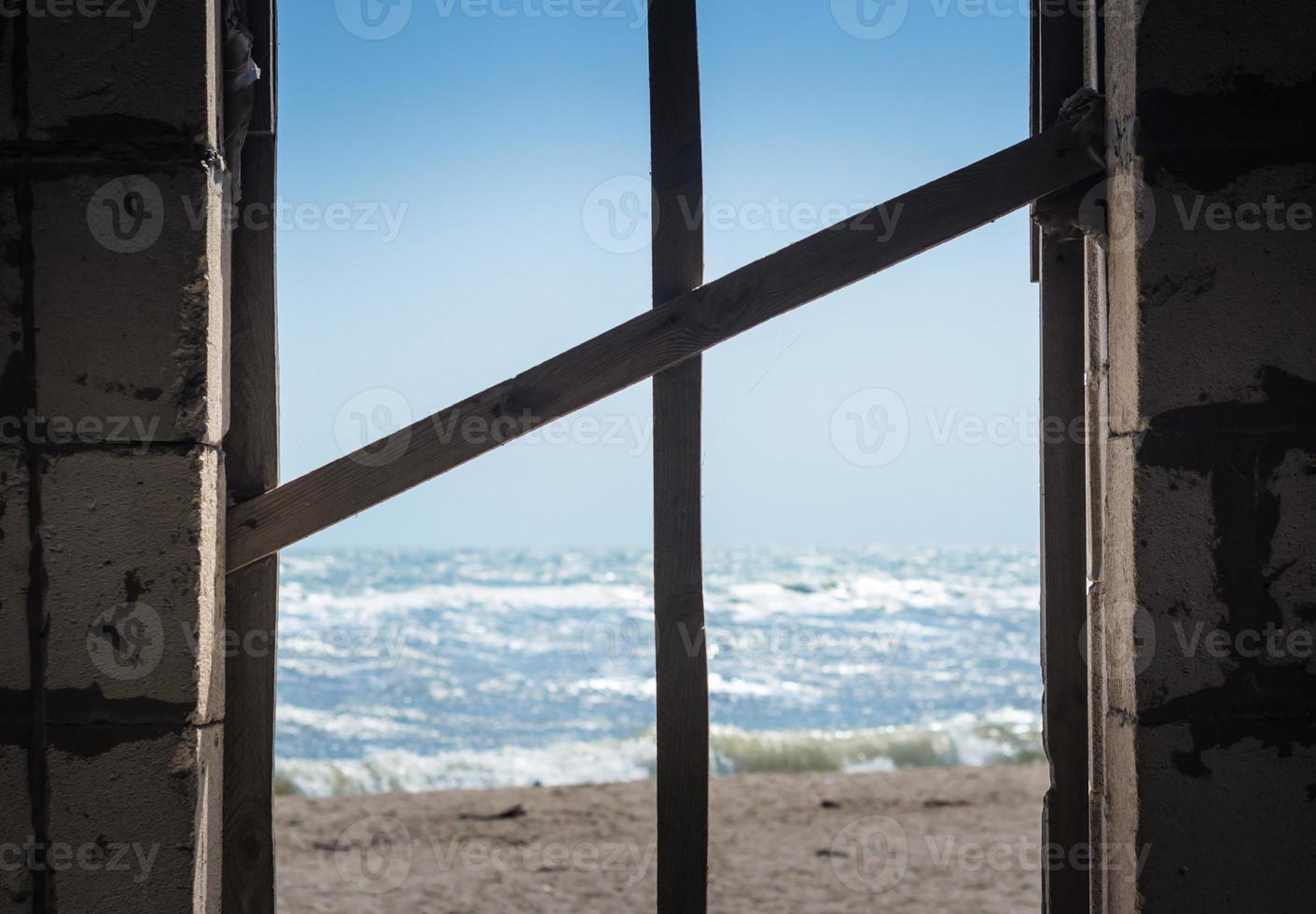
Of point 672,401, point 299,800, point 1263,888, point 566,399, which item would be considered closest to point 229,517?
point 566,399

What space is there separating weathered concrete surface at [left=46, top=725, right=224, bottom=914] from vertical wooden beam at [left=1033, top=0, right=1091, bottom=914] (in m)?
1.94

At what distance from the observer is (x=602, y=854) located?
229 inches

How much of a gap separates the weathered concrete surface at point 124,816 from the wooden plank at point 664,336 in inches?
16.6

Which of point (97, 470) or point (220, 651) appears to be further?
point (220, 651)

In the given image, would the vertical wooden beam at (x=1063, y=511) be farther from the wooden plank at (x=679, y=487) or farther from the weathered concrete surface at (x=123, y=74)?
the weathered concrete surface at (x=123, y=74)

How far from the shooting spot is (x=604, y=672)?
16562 mm

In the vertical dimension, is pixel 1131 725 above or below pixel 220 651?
below

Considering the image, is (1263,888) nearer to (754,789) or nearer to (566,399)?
(566,399)

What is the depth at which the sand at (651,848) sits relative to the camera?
16.8 ft

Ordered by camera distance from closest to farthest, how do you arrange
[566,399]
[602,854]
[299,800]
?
[566,399], [602,854], [299,800]

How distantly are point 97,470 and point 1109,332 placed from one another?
2107 millimetres

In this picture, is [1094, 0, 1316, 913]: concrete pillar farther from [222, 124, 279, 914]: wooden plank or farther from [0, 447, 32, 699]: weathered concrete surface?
[0, 447, 32, 699]: weathered concrete surface

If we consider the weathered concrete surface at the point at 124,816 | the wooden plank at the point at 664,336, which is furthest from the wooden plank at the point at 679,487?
the weathered concrete surface at the point at 124,816

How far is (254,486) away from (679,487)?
971mm
